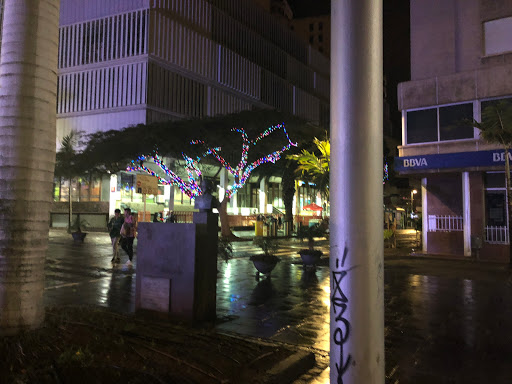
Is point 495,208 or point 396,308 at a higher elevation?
point 495,208

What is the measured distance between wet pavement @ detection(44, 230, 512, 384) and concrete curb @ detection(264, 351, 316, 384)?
0.39 feet

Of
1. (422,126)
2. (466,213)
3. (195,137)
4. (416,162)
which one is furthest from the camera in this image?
(195,137)

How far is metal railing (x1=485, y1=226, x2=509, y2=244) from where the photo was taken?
16.5 meters

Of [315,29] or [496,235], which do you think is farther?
[315,29]

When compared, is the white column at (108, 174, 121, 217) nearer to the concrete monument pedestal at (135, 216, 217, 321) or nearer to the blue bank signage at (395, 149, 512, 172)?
the blue bank signage at (395, 149, 512, 172)

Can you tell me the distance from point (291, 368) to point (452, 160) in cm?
1471

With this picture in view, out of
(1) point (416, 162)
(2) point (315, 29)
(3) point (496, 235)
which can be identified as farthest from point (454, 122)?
(2) point (315, 29)

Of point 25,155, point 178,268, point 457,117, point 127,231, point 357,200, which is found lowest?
point 178,268

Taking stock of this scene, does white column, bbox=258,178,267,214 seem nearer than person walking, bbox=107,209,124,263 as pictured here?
No

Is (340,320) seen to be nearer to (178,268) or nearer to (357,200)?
(357,200)

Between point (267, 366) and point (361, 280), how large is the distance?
1995 mm

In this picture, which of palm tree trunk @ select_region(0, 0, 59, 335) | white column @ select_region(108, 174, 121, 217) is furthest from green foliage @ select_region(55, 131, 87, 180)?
palm tree trunk @ select_region(0, 0, 59, 335)

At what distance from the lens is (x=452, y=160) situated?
16891mm

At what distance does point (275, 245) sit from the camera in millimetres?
11625
